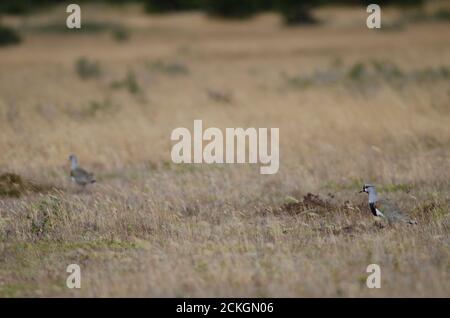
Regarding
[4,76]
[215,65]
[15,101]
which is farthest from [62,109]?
[215,65]

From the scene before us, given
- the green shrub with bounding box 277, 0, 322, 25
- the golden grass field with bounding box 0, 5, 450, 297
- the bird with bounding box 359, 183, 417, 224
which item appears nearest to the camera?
the golden grass field with bounding box 0, 5, 450, 297

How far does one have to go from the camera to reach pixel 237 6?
5141cm

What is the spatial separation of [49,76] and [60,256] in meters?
18.3

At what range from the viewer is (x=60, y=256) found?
8.63m

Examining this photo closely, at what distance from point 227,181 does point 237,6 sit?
40782mm

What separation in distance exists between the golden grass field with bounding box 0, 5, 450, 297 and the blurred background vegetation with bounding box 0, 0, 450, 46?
18007 millimetres

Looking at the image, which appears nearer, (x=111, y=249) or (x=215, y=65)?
(x=111, y=249)

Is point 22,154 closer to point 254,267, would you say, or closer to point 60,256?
point 60,256

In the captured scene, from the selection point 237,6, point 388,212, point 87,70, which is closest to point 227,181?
point 388,212

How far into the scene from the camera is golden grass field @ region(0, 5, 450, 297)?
25.4ft

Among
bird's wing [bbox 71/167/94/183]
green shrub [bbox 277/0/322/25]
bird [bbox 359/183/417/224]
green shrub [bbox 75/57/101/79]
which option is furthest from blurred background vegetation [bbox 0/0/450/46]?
bird [bbox 359/183/417/224]

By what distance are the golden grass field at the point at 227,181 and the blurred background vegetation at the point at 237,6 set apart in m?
18.0

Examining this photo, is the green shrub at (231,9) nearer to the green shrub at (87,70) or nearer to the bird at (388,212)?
the green shrub at (87,70)

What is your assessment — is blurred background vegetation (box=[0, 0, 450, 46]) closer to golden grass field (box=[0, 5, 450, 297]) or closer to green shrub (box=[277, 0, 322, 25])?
green shrub (box=[277, 0, 322, 25])
